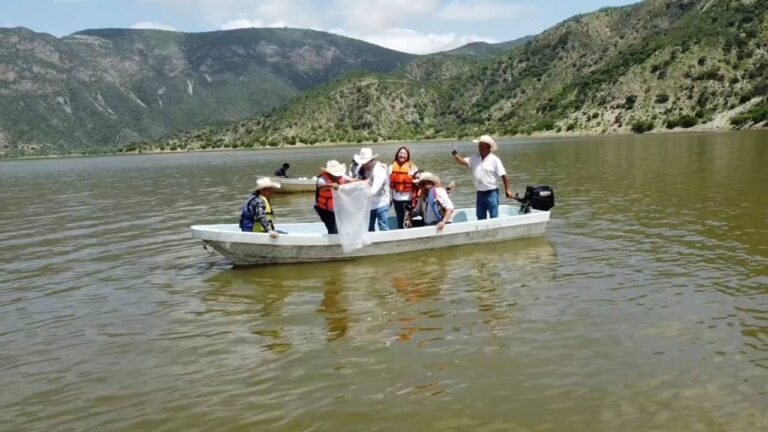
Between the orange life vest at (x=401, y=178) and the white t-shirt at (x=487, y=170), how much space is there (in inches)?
53.9

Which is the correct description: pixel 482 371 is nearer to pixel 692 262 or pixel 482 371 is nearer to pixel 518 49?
pixel 692 262

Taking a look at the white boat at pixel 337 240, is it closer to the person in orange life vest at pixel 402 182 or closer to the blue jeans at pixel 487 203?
the blue jeans at pixel 487 203

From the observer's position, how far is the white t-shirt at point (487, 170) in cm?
1401

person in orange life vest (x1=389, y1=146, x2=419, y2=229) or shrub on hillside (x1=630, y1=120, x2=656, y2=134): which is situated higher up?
shrub on hillside (x1=630, y1=120, x2=656, y2=134)

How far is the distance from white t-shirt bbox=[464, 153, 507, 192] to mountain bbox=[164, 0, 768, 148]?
264ft

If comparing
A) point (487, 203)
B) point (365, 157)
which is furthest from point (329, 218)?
point (487, 203)

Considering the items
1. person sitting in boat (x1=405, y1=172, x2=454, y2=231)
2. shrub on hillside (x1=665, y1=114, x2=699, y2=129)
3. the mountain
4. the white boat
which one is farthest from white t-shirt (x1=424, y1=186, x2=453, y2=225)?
shrub on hillside (x1=665, y1=114, x2=699, y2=129)

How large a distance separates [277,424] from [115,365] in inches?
123

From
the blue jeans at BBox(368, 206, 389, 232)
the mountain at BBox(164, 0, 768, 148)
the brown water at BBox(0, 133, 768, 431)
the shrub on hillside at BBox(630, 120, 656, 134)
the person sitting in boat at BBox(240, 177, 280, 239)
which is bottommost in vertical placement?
the brown water at BBox(0, 133, 768, 431)

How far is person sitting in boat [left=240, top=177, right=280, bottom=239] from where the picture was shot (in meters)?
13.0

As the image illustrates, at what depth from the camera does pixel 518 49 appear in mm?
193500

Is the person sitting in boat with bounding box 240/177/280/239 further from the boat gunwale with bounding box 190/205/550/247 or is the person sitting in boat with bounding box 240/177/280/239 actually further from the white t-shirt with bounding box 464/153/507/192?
the white t-shirt with bounding box 464/153/507/192

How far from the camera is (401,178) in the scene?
577 inches

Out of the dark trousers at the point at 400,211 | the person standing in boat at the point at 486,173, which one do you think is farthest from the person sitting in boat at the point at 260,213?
the person standing in boat at the point at 486,173
